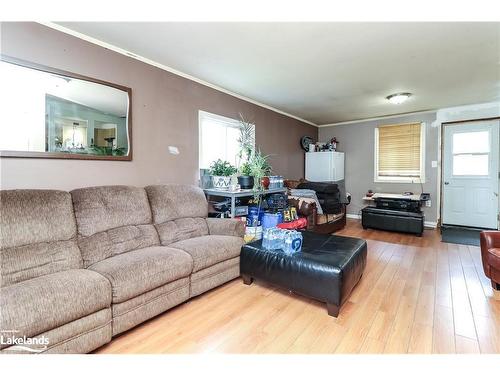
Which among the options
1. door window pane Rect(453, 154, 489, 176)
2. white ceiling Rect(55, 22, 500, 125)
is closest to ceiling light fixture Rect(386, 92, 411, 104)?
white ceiling Rect(55, 22, 500, 125)

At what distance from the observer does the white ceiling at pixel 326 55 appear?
213 cm

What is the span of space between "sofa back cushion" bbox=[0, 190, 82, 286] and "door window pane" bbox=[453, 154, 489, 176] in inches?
236

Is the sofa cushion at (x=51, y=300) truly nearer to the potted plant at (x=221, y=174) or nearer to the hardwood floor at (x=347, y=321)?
the hardwood floor at (x=347, y=321)

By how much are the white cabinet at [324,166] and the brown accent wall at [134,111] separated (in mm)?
2122

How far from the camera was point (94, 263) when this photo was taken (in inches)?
72.9

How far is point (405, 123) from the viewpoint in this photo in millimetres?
5117

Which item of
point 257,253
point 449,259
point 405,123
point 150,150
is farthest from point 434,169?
point 150,150

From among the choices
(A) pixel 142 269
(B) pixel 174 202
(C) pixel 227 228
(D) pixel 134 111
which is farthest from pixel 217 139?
(A) pixel 142 269

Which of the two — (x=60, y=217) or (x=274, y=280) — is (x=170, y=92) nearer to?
(x=60, y=217)

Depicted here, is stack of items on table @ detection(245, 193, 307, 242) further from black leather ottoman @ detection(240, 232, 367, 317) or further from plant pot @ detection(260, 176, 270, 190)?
black leather ottoman @ detection(240, 232, 367, 317)

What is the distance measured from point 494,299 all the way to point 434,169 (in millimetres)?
3378

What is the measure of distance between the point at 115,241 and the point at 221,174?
1.62 metres

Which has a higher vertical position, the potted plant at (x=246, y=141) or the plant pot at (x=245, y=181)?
the potted plant at (x=246, y=141)

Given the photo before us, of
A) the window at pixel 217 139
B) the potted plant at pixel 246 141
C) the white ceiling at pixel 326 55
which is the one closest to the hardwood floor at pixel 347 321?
the window at pixel 217 139
